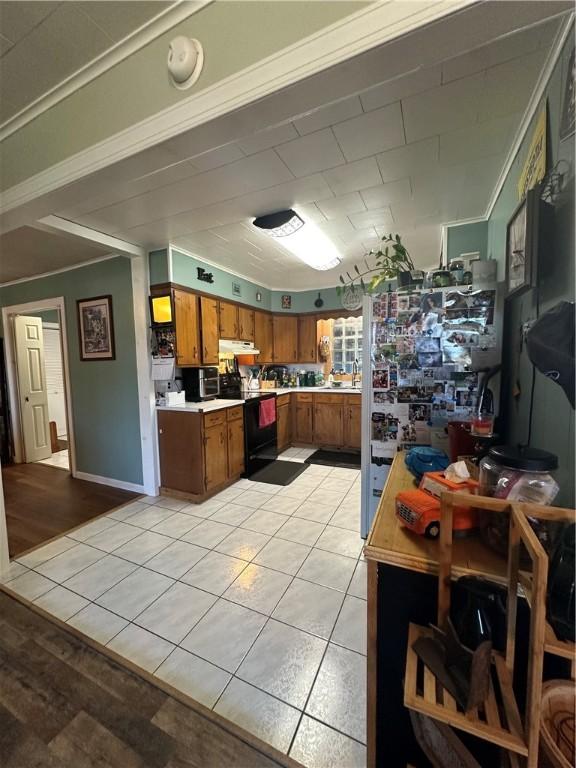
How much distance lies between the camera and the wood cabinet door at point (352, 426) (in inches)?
179

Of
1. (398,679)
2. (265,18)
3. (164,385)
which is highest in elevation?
(265,18)

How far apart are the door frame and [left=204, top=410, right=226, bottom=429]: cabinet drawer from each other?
78.2 inches

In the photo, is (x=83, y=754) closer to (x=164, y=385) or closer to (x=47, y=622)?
(x=47, y=622)

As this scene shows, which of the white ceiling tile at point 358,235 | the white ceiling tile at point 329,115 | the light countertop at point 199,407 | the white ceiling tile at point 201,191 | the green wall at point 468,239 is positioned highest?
the white ceiling tile at point 358,235

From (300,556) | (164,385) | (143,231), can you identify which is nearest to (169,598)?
(300,556)

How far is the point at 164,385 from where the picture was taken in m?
3.40

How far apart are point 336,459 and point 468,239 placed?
3.02 metres

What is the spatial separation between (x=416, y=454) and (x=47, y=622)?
7.41 feet

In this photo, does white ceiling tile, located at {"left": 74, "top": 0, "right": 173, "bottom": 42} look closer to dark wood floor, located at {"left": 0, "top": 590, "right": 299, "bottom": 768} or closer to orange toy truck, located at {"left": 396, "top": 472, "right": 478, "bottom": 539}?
orange toy truck, located at {"left": 396, "top": 472, "right": 478, "bottom": 539}

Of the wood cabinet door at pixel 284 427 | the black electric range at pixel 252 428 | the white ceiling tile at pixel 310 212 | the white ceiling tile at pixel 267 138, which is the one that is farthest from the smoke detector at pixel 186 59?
the wood cabinet door at pixel 284 427

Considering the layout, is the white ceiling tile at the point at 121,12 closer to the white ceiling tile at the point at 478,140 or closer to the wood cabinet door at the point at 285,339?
the white ceiling tile at the point at 478,140

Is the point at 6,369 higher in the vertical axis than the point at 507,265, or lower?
lower

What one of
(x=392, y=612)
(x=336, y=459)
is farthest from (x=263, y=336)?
(x=392, y=612)

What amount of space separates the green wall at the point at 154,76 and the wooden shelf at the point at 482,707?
70.0 inches
